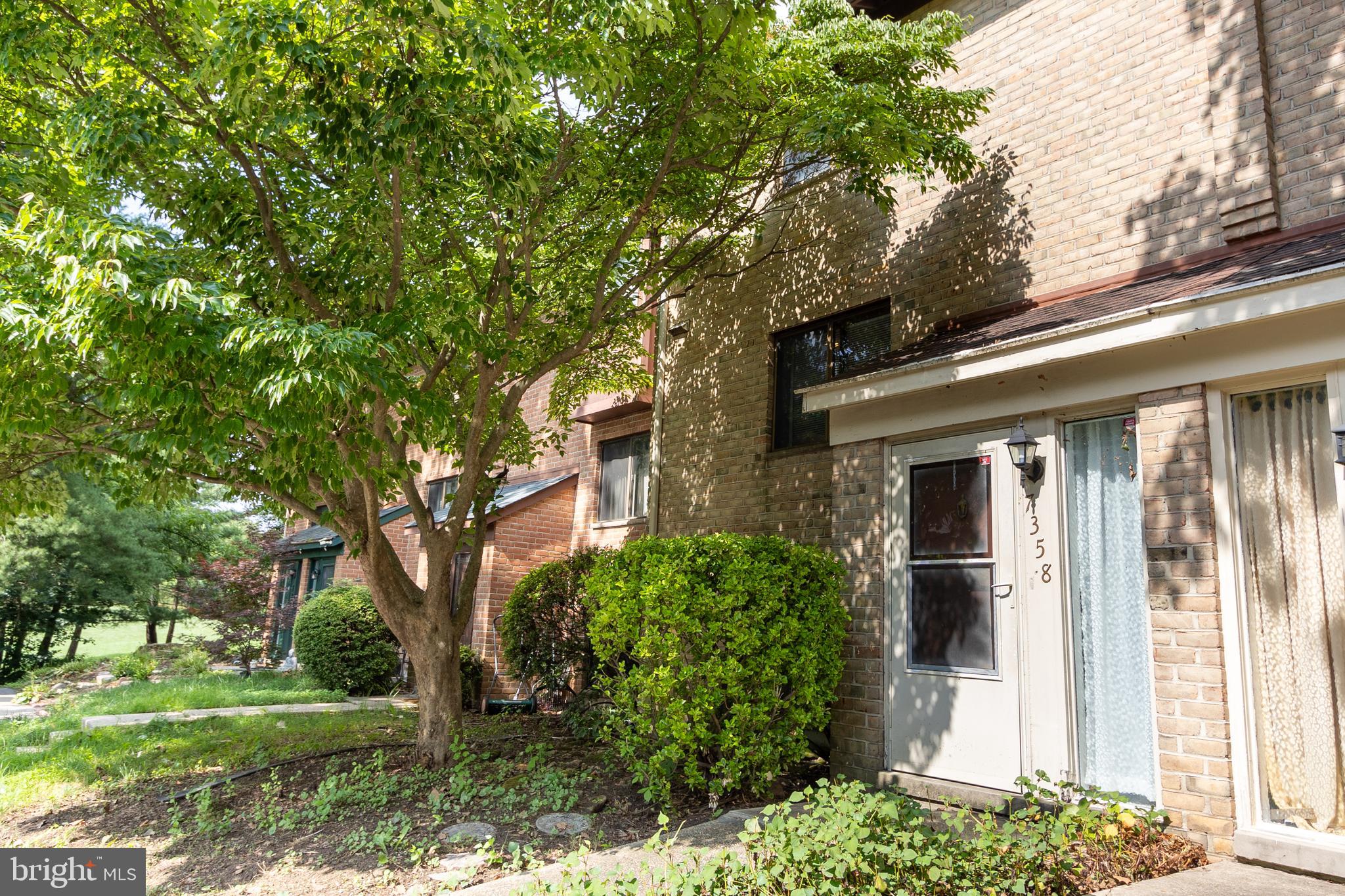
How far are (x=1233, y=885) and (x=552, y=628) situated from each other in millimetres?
7642

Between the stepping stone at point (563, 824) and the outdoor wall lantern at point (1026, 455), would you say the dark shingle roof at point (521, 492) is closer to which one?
the stepping stone at point (563, 824)

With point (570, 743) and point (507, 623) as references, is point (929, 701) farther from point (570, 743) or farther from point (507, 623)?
point (507, 623)

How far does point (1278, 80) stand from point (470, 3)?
18.8 ft

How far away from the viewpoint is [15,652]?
1948cm

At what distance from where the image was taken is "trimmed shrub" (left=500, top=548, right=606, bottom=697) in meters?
10.2

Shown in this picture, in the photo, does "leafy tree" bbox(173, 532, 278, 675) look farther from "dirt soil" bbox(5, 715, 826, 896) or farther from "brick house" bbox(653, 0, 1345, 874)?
"brick house" bbox(653, 0, 1345, 874)

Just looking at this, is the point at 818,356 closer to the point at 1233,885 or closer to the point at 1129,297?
the point at 1129,297

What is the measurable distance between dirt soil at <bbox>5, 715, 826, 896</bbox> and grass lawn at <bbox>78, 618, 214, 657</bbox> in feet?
60.6

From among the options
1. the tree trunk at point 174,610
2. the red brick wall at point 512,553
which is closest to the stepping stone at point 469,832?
the red brick wall at point 512,553

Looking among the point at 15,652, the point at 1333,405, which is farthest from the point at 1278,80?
the point at 15,652

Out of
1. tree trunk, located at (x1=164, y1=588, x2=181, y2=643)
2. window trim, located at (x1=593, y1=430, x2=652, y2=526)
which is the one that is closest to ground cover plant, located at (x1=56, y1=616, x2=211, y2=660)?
tree trunk, located at (x1=164, y1=588, x2=181, y2=643)

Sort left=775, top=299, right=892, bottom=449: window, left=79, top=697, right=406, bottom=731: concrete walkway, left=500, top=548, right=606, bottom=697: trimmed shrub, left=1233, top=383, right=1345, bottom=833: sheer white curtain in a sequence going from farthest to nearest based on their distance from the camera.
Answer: left=79, top=697, right=406, bottom=731: concrete walkway, left=500, top=548, right=606, bottom=697: trimmed shrub, left=775, top=299, right=892, bottom=449: window, left=1233, top=383, right=1345, bottom=833: sheer white curtain

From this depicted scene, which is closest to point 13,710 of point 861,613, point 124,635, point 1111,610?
point 861,613

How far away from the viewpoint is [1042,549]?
5711 mm
